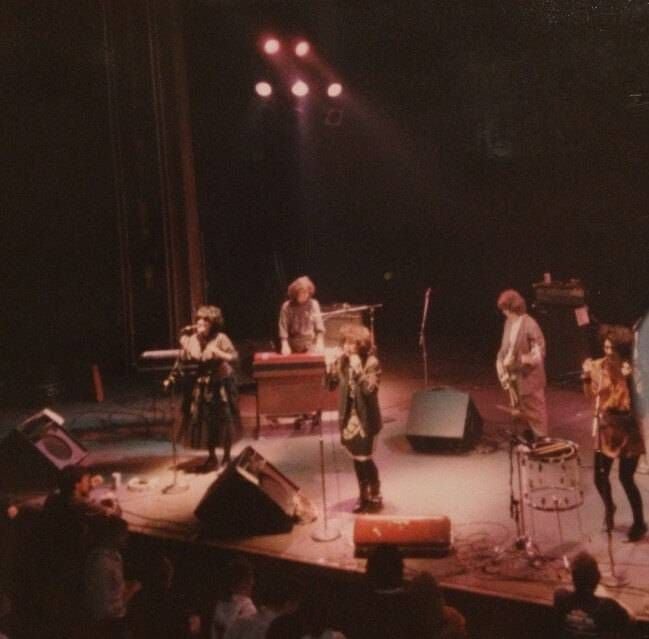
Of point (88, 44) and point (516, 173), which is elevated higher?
point (88, 44)

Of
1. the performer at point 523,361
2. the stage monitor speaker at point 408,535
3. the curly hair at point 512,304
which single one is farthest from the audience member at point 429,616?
the curly hair at point 512,304

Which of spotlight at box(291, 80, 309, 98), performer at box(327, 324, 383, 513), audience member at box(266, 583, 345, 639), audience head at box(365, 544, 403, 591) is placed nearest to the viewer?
audience member at box(266, 583, 345, 639)

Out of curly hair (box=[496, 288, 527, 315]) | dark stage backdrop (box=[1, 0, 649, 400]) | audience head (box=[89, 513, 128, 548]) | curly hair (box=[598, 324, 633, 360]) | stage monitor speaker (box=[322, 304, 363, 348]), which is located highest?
dark stage backdrop (box=[1, 0, 649, 400])

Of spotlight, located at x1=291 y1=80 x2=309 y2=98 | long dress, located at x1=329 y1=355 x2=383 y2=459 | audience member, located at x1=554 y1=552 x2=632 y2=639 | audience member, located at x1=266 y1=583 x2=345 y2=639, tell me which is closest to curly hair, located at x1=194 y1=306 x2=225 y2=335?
long dress, located at x1=329 y1=355 x2=383 y2=459

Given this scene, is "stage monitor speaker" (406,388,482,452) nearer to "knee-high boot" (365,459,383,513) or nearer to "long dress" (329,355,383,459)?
"knee-high boot" (365,459,383,513)

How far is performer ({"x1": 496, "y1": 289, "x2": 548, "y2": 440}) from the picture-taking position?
8602 mm

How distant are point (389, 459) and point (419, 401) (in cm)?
72

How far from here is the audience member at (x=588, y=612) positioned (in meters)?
4.54

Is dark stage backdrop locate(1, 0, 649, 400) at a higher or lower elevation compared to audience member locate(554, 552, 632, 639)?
higher

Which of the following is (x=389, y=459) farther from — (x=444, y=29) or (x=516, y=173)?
(x=444, y=29)

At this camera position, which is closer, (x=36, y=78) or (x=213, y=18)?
(x=36, y=78)

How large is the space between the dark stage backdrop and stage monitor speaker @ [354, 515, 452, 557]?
8076 mm

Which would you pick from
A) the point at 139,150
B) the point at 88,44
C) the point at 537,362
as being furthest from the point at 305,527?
the point at 88,44

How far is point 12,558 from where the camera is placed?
6277 millimetres
